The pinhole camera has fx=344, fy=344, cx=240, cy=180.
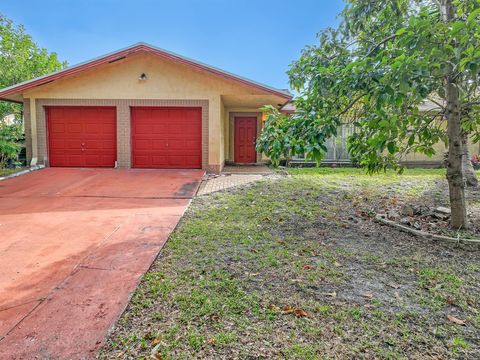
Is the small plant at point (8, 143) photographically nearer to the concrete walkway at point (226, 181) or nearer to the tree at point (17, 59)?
the tree at point (17, 59)

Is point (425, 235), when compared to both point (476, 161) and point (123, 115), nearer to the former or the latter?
point (123, 115)

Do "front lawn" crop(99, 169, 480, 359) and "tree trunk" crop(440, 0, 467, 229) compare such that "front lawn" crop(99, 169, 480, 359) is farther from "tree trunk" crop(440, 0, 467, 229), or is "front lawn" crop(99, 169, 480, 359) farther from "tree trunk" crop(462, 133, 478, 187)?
"tree trunk" crop(462, 133, 478, 187)

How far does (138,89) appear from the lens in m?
12.8

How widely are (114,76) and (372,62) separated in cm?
1088

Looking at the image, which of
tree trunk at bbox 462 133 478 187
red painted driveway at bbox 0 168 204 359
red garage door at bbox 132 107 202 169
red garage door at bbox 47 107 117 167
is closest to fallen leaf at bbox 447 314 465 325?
red painted driveway at bbox 0 168 204 359

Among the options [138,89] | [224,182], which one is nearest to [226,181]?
[224,182]

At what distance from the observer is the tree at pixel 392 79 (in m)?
3.78

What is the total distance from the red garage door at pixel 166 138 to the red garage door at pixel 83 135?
93cm

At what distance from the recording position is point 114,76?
12.8 m

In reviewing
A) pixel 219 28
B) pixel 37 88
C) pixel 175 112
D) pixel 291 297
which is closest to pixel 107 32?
pixel 219 28

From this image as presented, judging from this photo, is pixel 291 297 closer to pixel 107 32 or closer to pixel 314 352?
pixel 314 352

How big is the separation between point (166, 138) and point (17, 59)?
13187mm

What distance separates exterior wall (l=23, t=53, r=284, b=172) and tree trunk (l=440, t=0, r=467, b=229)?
743cm

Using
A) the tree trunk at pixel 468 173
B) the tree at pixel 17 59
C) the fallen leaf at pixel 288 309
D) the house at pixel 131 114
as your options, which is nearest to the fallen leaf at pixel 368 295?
the fallen leaf at pixel 288 309
